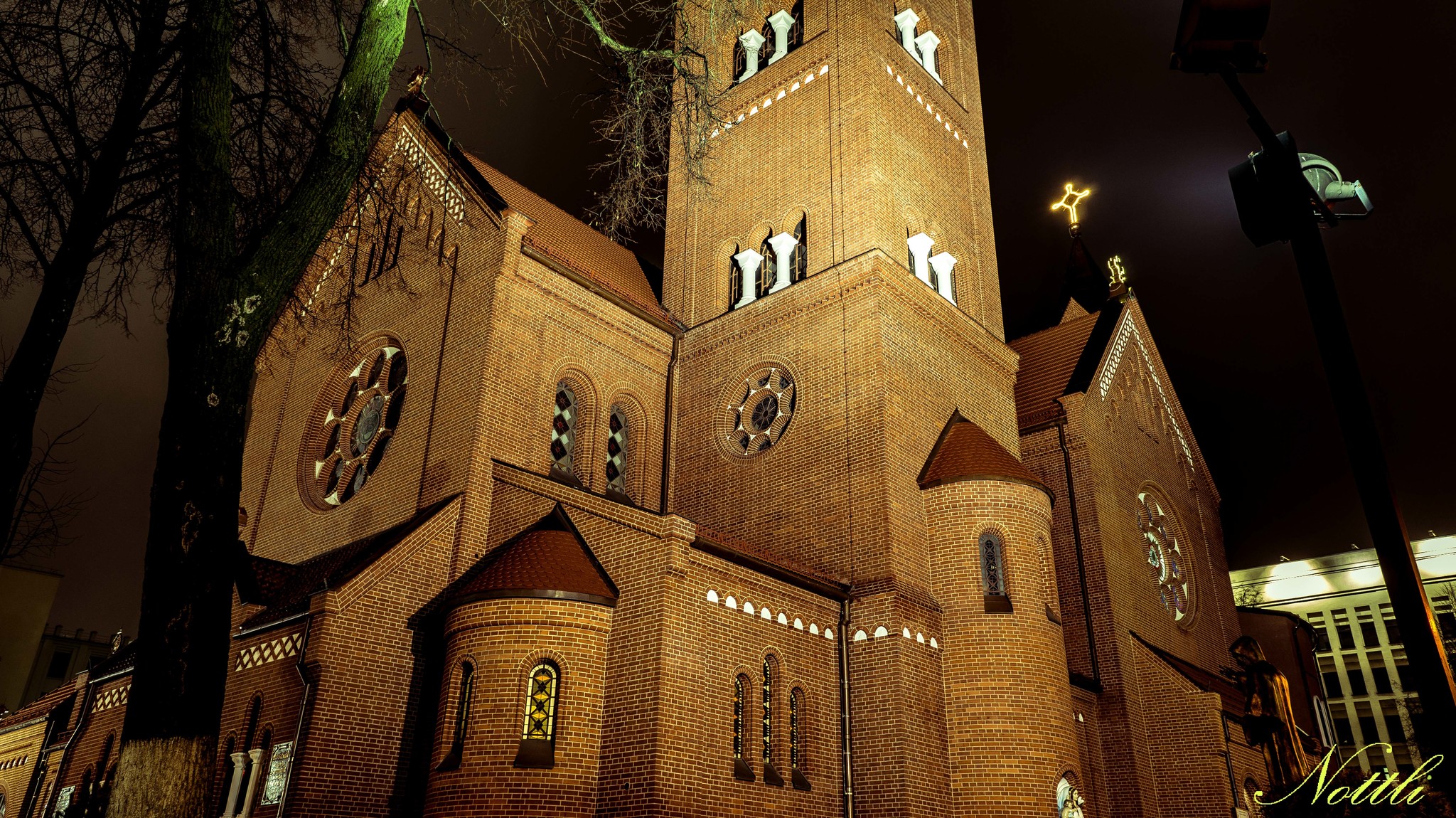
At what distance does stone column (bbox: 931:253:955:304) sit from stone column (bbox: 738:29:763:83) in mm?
5879

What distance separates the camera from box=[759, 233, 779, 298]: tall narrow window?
62.7ft

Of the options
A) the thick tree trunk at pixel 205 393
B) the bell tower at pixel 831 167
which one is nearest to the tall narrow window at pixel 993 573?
the bell tower at pixel 831 167

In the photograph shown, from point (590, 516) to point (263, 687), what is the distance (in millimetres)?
4468

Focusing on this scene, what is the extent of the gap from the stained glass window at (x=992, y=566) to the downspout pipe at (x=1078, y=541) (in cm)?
370

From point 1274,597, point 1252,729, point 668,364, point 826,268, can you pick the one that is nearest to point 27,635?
point 668,364

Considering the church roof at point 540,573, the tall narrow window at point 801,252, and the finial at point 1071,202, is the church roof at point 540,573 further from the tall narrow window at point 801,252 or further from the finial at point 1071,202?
the finial at point 1071,202

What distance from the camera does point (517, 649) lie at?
1147 cm

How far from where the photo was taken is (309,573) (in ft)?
46.8

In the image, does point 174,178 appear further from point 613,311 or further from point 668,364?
point 668,364

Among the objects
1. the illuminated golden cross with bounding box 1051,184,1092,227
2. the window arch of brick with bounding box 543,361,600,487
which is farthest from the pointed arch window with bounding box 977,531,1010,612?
the illuminated golden cross with bounding box 1051,184,1092,227

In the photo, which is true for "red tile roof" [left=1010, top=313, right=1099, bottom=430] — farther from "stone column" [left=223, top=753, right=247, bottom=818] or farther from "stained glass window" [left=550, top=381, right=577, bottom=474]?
"stone column" [left=223, top=753, right=247, bottom=818]

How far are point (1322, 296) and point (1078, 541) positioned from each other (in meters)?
16.8

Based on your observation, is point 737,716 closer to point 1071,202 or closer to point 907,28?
point 907,28

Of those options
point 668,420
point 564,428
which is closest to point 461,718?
point 564,428
